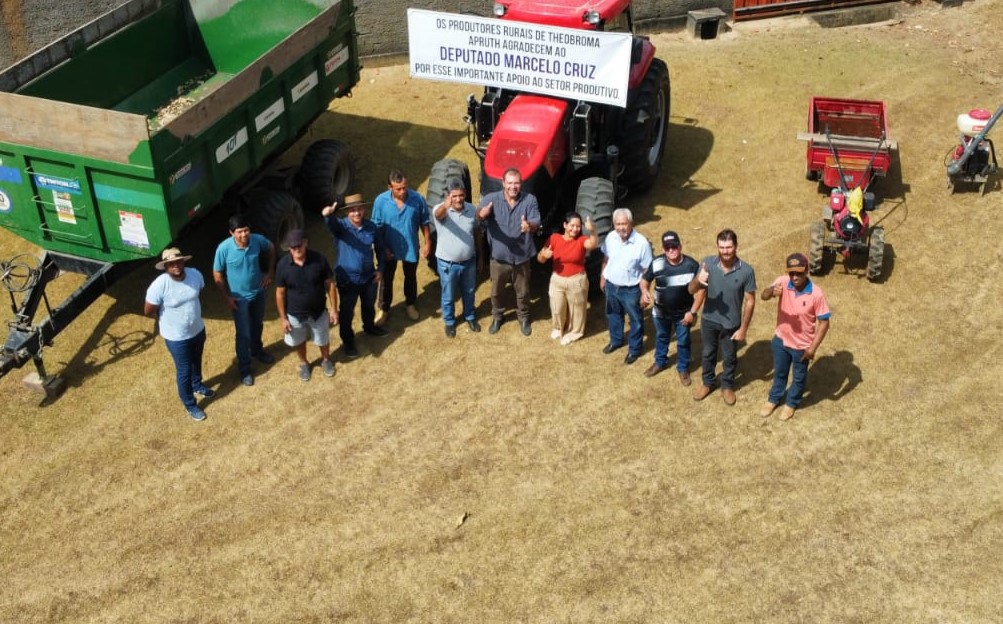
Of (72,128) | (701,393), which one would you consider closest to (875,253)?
(701,393)

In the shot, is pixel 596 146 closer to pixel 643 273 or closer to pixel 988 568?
pixel 643 273

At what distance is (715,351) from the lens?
26.8ft

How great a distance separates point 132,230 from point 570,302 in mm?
3883

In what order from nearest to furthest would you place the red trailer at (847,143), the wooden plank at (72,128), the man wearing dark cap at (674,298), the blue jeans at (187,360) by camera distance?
the man wearing dark cap at (674,298)
the blue jeans at (187,360)
the wooden plank at (72,128)
the red trailer at (847,143)

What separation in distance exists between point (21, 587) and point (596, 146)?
255 inches

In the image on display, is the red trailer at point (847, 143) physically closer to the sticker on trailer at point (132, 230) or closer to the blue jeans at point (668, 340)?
the blue jeans at point (668, 340)

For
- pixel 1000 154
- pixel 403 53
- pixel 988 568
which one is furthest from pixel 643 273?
pixel 403 53

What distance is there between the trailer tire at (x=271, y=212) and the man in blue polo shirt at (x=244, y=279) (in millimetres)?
1254

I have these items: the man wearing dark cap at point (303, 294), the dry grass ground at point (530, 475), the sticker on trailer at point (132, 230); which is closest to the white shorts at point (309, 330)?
the man wearing dark cap at point (303, 294)

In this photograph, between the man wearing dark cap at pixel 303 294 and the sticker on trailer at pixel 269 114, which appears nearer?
the man wearing dark cap at pixel 303 294

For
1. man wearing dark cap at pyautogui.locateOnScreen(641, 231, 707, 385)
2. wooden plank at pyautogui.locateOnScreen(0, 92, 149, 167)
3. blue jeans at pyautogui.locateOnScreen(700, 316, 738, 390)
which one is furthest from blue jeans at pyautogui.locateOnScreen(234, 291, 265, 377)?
blue jeans at pyautogui.locateOnScreen(700, 316, 738, 390)

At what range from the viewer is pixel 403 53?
14.9 meters

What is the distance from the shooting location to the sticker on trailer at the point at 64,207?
28.8 feet

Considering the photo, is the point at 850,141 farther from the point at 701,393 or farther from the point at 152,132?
the point at 152,132
